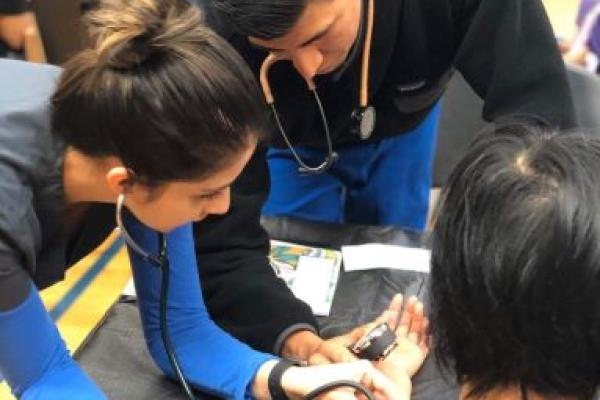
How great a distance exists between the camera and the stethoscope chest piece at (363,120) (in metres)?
1.27

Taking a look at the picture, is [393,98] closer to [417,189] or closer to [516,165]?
[417,189]

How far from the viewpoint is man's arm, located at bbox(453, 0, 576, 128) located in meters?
1.10

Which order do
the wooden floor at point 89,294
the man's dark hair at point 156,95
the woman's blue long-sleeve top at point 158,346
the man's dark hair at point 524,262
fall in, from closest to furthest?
the man's dark hair at point 524,262 → the man's dark hair at point 156,95 → the woman's blue long-sleeve top at point 158,346 → the wooden floor at point 89,294

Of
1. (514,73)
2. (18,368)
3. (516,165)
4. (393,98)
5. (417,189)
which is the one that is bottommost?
(417,189)

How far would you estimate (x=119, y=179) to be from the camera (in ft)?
2.77

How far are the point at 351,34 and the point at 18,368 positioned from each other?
0.68 m

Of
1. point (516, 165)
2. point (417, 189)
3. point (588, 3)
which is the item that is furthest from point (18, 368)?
point (588, 3)

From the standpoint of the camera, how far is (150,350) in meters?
1.10

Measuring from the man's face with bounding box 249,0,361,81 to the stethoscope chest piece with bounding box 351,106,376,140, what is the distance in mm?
119

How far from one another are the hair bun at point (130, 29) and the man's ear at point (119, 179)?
0.39 feet

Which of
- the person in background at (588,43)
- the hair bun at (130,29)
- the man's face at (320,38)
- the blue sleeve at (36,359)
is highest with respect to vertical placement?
the hair bun at (130,29)

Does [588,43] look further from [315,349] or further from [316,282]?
[315,349]

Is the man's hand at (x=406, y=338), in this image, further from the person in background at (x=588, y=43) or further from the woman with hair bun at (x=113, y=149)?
the person in background at (x=588, y=43)

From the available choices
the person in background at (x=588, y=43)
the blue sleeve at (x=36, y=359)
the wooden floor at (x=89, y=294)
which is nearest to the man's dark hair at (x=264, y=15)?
the blue sleeve at (x=36, y=359)
